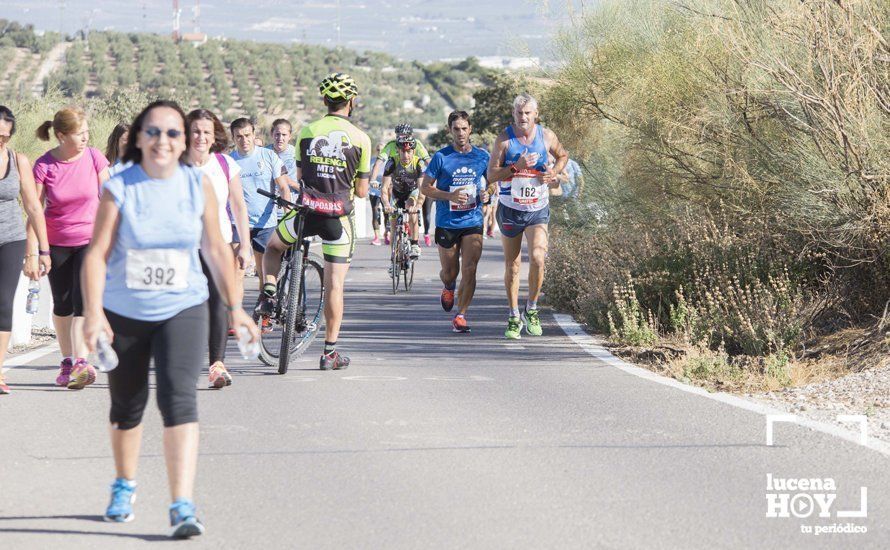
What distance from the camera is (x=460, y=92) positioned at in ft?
365

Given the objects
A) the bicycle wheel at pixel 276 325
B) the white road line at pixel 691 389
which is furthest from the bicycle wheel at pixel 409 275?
the bicycle wheel at pixel 276 325

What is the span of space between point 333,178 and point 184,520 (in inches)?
210

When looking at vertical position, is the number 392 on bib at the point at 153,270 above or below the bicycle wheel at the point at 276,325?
above

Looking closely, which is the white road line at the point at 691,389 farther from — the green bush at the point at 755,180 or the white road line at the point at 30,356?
the white road line at the point at 30,356

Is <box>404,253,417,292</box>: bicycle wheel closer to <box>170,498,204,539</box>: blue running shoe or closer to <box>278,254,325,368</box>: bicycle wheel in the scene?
<box>278,254,325,368</box>: bicycle wheel

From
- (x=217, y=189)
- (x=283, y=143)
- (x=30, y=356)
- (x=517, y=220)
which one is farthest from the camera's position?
(x=283, y=143)

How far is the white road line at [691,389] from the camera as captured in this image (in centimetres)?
834

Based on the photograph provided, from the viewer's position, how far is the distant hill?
288 ft

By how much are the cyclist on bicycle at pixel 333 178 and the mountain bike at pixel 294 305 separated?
0.35 feet

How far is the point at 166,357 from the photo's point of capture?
20.6 feet

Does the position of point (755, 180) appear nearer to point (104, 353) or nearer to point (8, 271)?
point (8, 271)

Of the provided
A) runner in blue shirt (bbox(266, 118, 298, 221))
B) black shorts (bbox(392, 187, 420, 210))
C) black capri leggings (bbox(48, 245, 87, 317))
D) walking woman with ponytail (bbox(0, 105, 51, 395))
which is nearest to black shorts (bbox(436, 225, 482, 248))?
runner in blue shirt (bbox(266, 118, 298, 221))

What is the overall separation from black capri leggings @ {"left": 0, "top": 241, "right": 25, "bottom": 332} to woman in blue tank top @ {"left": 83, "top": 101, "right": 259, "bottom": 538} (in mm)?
3978

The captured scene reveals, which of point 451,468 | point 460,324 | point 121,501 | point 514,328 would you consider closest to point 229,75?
point 460,324
